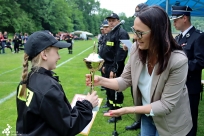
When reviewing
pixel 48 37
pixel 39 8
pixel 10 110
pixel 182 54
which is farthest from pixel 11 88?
pixel 39 8

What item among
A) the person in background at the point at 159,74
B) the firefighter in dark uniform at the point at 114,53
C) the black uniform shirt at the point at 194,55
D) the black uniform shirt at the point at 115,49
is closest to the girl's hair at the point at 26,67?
the person in background at the point at 159,74

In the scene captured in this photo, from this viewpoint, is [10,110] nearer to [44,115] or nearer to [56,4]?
[44,115]

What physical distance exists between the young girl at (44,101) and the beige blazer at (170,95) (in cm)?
57

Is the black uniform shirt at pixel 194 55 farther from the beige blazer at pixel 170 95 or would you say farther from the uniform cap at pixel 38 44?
the uniform cap at pixel 38 44

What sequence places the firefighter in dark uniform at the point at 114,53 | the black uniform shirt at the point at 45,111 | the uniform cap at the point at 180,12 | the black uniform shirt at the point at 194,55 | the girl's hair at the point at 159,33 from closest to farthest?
the black uniform shirt at the point at 45,111 → the girl's hair at the point at 159,33 → the black uniform shirt at the point at 194,55 → the uniform cap at the point at 180,12 → the firefighter in dark uniform at the point at 114,53

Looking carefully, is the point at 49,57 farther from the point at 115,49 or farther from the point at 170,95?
the point at 115,49

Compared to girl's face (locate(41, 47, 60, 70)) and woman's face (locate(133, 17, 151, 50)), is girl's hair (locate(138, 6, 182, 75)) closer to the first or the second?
woman's face (locate(133, 17, 151, 50))

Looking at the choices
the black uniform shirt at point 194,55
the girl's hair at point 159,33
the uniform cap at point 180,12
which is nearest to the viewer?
the girl's hair at point 159,33

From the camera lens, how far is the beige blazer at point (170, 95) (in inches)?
77.0

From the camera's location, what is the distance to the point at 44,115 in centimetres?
178

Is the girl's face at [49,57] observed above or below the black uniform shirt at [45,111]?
above

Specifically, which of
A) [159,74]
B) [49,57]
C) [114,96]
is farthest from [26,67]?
[114,96]

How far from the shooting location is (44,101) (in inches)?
69.0

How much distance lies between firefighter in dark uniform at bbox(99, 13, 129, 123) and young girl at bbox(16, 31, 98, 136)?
10.2 ft
